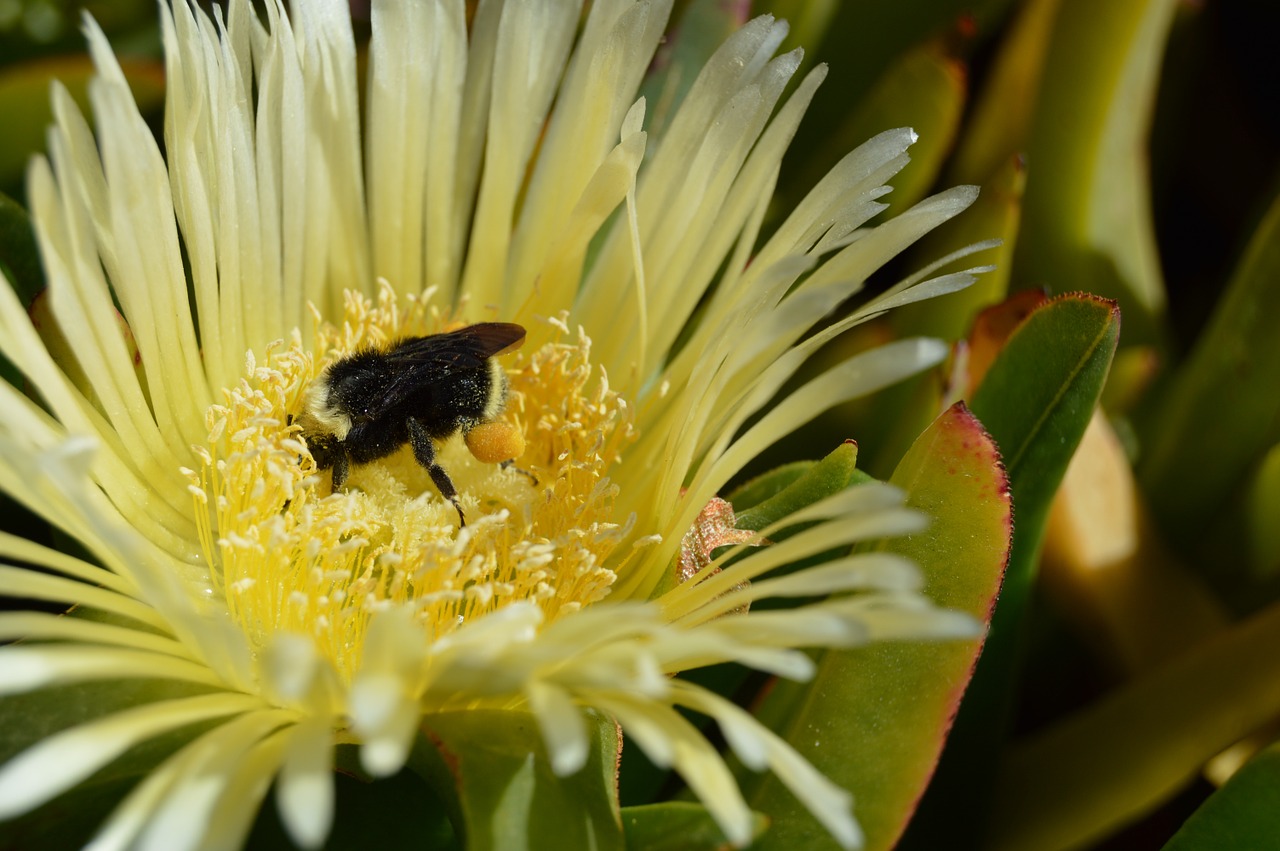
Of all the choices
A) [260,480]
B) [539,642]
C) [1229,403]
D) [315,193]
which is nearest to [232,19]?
[315,193]

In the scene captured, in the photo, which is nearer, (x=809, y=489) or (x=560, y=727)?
(x=560, y=727)

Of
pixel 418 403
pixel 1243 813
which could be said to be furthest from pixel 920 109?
pixel 1243 813

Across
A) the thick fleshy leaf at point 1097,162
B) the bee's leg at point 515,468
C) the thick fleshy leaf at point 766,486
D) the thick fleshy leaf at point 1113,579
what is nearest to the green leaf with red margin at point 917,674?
the thick fleshy leaf at point 766,486

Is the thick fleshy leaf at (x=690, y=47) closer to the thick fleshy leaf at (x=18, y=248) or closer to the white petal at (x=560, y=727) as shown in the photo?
the thick fleshy leaf at (x=18, y=248)

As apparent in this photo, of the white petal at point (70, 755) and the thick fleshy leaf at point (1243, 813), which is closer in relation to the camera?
the white petal at point (70, 755)

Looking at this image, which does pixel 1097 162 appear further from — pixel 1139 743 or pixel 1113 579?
pixel 1139 743
